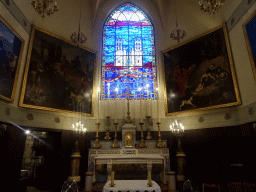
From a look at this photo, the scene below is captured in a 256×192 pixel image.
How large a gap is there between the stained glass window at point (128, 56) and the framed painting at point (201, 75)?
3.75 ft

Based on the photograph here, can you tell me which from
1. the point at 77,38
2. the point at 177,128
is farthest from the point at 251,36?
the point at 77,38

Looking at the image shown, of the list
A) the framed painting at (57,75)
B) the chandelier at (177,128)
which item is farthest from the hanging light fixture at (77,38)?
the chandelier at (177,128)

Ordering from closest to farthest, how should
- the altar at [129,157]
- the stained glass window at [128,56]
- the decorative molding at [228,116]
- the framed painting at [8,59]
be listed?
the framed painting at [8,59] → the altar at [129,157] → the decorative molding at [228,116] → the stained glass window at [128,56]

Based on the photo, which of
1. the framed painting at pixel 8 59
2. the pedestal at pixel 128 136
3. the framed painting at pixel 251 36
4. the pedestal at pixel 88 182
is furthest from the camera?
the pedestal at pixel 128 136

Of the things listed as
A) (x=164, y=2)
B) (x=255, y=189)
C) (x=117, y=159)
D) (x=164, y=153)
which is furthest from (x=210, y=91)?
(x=164, y=2)

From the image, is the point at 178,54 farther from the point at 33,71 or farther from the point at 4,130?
the point at 4,130

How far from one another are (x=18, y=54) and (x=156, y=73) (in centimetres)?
689

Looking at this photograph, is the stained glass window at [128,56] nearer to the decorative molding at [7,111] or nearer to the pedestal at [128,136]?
the pedestal at [128,136]

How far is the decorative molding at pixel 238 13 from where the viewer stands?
6574mm

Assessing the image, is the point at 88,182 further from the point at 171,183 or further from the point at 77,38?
the point at 77,38

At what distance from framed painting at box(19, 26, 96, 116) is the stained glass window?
3.53 feet

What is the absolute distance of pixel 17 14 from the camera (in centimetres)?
725

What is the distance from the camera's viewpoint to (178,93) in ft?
30.0

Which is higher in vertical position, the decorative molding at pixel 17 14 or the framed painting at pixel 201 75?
the decorative molding at pixel 17 14
